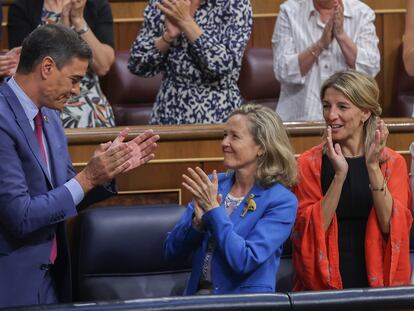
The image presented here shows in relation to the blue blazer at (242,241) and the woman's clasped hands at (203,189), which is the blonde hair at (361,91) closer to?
the blue blazer at (242,241)

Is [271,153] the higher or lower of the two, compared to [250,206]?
higher

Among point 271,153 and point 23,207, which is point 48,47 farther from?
point 271,153

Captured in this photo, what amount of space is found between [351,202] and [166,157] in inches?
23.8

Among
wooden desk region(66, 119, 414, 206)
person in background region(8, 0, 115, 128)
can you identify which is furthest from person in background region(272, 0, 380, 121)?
person in background region(8, 0, 115, 128)

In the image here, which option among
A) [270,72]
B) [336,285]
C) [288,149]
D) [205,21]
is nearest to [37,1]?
[205,21]

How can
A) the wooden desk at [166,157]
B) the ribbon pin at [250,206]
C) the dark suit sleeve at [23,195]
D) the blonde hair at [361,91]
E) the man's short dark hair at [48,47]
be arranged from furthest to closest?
the wooden desk at [166,157]
the blonde hair at [361,91]
the ribbon pin at [250,206]
the man's short dark hair at [48,47]
the dark suit sleeve at [23,195]

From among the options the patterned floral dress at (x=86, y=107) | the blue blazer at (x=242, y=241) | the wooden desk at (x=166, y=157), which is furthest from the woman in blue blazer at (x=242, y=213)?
the patterned floral dress at (x=86, y=107)

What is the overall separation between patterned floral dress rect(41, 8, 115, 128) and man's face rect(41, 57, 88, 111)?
0.86 metres

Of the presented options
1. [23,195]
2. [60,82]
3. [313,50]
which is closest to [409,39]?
[313,50]

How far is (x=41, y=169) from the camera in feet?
6.66

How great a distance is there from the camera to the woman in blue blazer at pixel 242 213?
2.11 meters

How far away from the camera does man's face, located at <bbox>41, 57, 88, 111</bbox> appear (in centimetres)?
205

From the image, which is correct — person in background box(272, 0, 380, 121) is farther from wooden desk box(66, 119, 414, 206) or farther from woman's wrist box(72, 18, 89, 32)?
woman's wrist box(72, 18, 89, 32)

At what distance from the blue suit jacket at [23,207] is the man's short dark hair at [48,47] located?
72 mm
